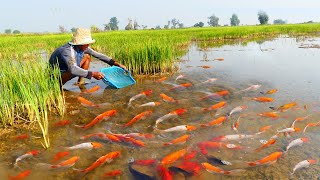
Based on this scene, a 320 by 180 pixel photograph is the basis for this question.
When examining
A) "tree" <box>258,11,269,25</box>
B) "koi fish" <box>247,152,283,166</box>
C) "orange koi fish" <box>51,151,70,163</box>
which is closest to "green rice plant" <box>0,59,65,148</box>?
"orange koi fish" <box>51,151,70,163</box>

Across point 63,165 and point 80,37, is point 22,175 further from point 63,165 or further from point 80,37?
point 80,37

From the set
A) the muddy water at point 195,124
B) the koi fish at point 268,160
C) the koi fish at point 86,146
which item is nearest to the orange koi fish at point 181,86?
the muddy water at point 195,124

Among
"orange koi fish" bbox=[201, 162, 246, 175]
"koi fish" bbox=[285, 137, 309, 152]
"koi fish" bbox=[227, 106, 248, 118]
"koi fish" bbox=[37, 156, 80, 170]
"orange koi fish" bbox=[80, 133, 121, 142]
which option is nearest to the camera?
"orange koi fish" bbox=[201, 162, 246, 175]

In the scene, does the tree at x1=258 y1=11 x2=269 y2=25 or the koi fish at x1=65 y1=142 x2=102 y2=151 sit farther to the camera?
the tree at x1=258 y1=11 x2=269 y2=25

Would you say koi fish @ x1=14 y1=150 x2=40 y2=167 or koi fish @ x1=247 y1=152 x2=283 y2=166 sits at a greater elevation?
koi fish @ x1=14 y1=150 x2=40 y2=167

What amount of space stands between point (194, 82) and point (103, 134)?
387 centimetres

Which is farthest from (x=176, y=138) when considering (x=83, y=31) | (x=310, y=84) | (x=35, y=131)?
(x=310, y=84)

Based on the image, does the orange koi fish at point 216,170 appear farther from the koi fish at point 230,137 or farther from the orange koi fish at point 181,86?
the orange koi fish at point 181,86

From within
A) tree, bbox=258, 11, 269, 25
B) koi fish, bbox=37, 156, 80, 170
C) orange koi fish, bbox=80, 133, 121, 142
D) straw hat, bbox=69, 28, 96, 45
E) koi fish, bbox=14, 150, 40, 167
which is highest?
tree, bbox=258, 11, 269, 25

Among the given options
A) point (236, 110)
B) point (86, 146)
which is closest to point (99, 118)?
point (86, 146)

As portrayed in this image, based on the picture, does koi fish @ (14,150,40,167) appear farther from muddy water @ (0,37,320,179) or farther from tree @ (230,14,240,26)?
tree @ (230,14,240,26)

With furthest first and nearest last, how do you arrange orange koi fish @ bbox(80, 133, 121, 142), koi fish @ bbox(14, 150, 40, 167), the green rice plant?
the green rice plant
orange koi fish @ bbox(80, 133, 121, 142)
koi fish @ bbox(14, 150, 40, 167)

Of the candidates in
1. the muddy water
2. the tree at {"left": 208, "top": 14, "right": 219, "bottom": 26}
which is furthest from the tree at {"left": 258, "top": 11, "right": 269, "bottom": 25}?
the muddy water

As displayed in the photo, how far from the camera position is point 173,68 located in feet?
29.2
